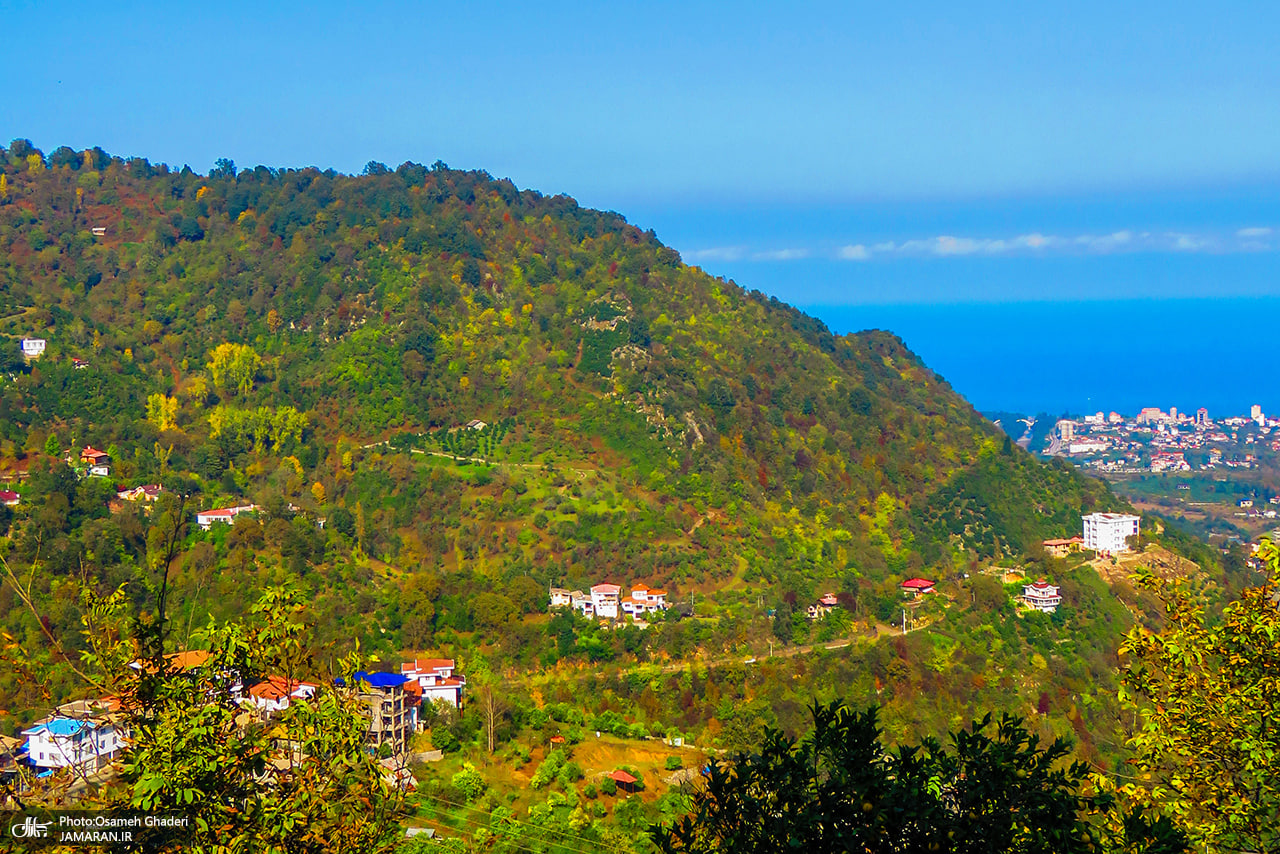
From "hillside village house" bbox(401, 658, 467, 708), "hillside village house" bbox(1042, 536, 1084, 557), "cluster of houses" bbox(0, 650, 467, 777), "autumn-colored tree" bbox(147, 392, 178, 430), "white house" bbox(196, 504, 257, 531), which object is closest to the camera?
"cluster of houses" bbox(0, 650, 467, 777)

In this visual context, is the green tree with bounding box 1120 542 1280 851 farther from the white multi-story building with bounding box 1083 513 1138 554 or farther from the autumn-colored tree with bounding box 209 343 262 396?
the autumn-colored tree with bounding box 209 343 262 396

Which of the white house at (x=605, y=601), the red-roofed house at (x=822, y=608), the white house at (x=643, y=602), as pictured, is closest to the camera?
the white house at (x=605, y=601)

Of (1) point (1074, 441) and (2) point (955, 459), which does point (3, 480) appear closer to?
(2) point (955, 459)

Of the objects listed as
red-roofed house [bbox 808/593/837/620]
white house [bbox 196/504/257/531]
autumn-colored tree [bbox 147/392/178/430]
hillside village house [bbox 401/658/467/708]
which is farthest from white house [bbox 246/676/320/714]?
autumn-colored tree [bbox 147/392/178/430]

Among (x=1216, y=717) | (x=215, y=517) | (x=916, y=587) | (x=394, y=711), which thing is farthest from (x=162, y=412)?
(x=1216, y=717)

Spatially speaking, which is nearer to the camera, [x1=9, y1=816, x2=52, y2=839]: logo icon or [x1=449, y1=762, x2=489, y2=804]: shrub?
[x1=9, y1=816, x2=52, y2=839]: logo icon

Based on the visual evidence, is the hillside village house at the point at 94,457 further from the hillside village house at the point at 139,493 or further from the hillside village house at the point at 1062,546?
the hillside village house at the point at 1062,546

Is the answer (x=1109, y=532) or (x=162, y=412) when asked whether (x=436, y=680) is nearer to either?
(x=162, y=412)

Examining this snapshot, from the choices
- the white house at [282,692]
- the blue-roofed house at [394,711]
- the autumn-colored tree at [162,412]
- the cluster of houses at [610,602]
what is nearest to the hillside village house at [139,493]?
the autumn-colored tree at [162,412]
